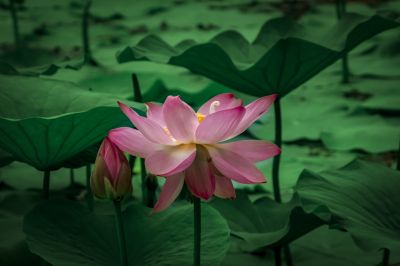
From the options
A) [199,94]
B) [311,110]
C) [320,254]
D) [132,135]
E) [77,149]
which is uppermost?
[132,135]

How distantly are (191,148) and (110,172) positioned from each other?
11 cm

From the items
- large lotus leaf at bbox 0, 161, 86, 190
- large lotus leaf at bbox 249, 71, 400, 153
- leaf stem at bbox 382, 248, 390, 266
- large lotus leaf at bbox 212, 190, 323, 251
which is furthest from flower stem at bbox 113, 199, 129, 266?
large lotus leaf at bbox 249, 71, 400, 153

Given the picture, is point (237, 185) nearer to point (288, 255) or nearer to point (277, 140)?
point (277, 140)

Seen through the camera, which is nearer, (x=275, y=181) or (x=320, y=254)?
(x=320, y=254)

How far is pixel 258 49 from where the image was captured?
169 centimetres

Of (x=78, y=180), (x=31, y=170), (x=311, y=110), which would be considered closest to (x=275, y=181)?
(x=78, y=180)

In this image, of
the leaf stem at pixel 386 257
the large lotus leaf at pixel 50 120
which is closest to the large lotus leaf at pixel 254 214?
the leaf stem at pixel 386 257

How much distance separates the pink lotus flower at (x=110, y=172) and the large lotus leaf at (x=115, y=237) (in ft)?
0.67

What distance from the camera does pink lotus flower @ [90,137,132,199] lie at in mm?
842

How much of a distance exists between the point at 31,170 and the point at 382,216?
3.22 feet

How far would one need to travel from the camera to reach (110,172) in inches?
33.2

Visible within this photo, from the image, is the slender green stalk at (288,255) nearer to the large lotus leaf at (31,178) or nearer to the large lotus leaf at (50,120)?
the large lotus leaf at (50,120)

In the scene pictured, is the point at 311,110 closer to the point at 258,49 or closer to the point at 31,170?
the point at 258,49

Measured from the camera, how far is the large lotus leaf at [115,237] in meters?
1.04
